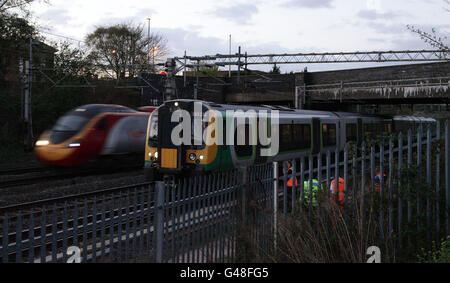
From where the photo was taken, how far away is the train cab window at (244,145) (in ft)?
43.1

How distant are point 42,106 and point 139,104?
13809 mm

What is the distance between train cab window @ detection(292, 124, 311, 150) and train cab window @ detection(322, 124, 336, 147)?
4.55 feet

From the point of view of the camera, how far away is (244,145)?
529 inches

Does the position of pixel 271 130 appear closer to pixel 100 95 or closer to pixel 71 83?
pixel 71 83

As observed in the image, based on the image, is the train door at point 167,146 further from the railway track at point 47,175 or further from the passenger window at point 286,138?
the railway track at point 47,175

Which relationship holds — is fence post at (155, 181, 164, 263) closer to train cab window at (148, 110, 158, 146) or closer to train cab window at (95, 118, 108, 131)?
train cab window at (148, 110, 158, 146)

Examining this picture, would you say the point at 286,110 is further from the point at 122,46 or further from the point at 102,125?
the point at 122,46

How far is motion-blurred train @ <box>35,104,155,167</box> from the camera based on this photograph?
15992mm

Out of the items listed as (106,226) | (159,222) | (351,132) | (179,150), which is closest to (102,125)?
(179,150)

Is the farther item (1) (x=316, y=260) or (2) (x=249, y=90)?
(2) (x=249, y=90)

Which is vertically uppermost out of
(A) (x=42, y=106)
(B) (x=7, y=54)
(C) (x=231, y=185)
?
(B) (x=7, y=54)

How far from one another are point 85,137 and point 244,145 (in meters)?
6.50
